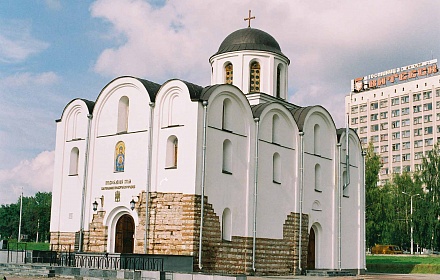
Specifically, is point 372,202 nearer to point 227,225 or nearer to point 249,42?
point 249,42

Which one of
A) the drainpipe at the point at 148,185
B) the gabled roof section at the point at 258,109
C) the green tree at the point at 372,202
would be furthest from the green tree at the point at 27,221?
the drainpipe at the point at 148,185

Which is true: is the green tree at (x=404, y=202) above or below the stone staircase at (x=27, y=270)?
above

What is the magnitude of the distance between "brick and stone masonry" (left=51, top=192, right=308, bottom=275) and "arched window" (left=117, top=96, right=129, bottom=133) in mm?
3730

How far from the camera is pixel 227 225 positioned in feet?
83.9

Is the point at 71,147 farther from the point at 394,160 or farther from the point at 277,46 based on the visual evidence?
the point at 394,160

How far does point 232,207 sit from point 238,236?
4.31ft

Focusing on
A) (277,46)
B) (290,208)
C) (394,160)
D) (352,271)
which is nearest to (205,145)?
(290,208)

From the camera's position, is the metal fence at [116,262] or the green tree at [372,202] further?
the green tree at [372,202]

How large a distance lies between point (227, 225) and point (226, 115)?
15.8ft

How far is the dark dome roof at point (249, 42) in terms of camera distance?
31.1 m

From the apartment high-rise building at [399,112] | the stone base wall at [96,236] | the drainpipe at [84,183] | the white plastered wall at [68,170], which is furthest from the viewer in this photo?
the apartment high-rise building at [399,112]

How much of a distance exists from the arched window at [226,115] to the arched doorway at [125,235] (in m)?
5.75

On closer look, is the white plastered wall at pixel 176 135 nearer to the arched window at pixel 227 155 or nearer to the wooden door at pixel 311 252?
the arched window at pixel 227 155

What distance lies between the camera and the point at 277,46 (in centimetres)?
3228
